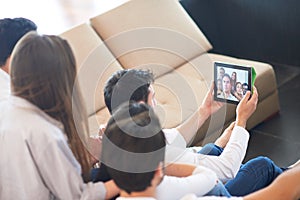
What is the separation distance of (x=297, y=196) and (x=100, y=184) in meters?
0.66

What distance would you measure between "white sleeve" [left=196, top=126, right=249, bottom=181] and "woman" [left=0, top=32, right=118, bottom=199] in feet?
1.58

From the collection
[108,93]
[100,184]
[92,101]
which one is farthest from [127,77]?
[92,101]

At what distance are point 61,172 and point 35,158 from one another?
0.09 meters

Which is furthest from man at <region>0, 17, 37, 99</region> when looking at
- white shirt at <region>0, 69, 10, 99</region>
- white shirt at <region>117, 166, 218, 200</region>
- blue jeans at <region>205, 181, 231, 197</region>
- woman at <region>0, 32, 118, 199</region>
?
blue jeans at <region>205, 181, 231, 197</region>

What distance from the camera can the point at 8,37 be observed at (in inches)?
80.3

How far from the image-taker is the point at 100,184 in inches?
67.9

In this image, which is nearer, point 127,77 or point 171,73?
point 127,77

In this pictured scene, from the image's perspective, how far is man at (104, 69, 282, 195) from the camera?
197 centimetres

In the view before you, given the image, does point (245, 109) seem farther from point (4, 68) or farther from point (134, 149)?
point (4, 68)

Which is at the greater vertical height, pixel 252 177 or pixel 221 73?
pixel 221 73

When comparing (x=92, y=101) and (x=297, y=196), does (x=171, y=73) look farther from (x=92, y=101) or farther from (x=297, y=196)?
(x=297, y=196)

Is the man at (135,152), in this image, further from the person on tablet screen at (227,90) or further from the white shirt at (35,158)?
the person on tablet screen at (227,90)

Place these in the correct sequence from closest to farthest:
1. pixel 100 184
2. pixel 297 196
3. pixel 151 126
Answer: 1. pixel 151 126
2. pixel 100 184
3. pixel 297 196

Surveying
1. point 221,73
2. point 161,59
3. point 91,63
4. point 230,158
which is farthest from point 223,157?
point 161,59
